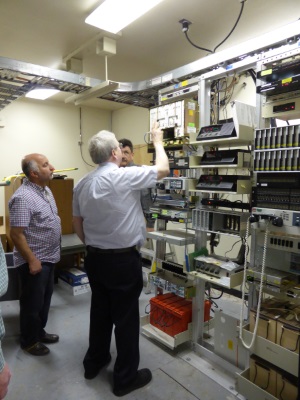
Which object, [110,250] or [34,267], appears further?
[34,267]

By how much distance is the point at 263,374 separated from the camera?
170cm

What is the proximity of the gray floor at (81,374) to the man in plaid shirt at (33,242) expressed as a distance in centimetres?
14

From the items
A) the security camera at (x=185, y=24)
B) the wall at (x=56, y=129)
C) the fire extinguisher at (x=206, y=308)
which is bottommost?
the fire extinguisher at (x=206, y=308)

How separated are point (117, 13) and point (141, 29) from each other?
18.0 inches

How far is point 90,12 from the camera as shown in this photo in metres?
2.32

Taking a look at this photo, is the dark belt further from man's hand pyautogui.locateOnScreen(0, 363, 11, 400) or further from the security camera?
the security camera

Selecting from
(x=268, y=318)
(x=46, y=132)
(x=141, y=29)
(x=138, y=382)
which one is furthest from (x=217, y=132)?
(x=46, y=132)

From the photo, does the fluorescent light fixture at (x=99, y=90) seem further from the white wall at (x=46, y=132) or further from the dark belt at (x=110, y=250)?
the white wall at (x=46, y=132)

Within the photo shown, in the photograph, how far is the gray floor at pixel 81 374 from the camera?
183 cm

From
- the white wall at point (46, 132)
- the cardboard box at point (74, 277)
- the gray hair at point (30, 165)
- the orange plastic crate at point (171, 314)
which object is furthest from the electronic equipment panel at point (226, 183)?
the white wall at point (46, 132)

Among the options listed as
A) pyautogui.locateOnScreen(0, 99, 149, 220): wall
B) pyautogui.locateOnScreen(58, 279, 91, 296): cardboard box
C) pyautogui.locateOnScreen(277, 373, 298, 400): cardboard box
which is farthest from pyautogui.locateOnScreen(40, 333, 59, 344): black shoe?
pyautogui.locateOnScreen(0, 99, 149, 220): wall

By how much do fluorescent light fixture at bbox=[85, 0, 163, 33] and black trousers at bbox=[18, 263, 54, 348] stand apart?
1973 millimetres

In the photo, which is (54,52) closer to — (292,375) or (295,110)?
(295,110)

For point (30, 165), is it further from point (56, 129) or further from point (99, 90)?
point (56, 129)
